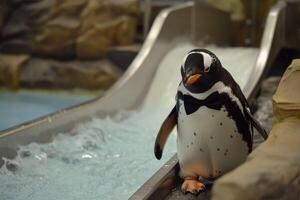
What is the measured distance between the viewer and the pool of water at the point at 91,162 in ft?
8.23

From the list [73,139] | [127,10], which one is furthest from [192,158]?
[127,10]

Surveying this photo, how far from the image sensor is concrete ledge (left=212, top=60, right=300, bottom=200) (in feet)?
4.01

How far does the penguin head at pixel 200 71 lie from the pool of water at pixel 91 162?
841 mm

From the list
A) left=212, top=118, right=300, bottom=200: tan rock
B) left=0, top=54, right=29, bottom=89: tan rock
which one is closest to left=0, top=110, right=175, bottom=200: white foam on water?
left=212, top=118, right=300, bottom=200: tan rock

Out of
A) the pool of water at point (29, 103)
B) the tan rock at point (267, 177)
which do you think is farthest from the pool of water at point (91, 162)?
the pool of water at point (29, 103)

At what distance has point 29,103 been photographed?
579cm

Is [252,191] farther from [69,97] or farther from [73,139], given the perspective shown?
[69,97]

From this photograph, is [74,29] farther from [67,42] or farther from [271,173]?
[271,173]

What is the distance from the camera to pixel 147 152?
317 cm

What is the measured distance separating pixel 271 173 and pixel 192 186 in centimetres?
69

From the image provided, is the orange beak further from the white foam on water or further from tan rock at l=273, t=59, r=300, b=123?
the white foam on water

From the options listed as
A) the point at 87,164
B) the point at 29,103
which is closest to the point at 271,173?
the point at 87,164

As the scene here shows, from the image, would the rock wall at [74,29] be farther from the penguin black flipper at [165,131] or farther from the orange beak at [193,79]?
the orange beak at [193,79]

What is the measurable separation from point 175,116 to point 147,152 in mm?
1201
